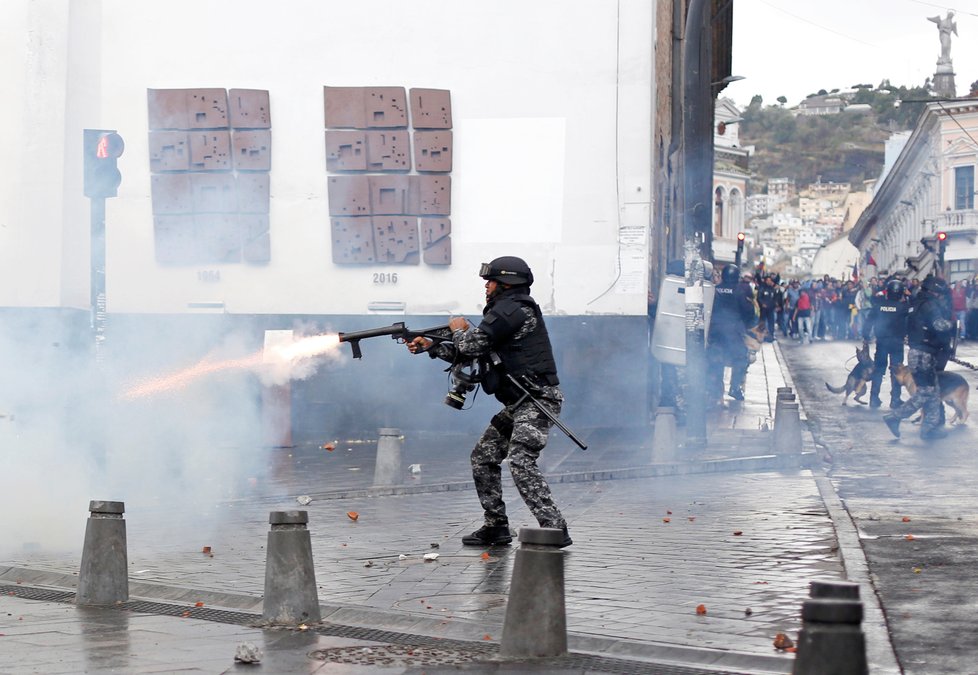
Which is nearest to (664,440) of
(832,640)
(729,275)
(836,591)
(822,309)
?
(729,275)

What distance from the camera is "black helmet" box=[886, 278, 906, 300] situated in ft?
73.2

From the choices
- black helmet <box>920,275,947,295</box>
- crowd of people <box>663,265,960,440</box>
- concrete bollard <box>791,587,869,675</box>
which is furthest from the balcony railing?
concrete bollard <box>791,587,869,675</box>

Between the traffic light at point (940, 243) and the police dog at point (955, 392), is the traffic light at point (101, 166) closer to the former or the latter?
the police dog at point (955, 392)

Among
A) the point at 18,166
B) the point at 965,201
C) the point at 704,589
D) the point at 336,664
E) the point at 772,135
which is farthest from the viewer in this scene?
the point at 772,135

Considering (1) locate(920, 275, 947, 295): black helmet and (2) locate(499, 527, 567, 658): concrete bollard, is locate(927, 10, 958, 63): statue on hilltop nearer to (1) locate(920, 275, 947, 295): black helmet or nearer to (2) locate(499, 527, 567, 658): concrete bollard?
(1) locate(920, 275, 947, 295): black helmet

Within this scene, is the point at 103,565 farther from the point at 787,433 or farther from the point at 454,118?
the point at 454,118

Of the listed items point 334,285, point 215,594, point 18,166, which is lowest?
point 215,594

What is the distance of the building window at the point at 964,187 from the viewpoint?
221 feet

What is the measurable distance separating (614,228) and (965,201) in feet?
173

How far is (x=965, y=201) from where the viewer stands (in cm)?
6794

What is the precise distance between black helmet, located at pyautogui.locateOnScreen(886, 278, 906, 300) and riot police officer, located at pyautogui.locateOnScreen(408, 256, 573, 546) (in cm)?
1327

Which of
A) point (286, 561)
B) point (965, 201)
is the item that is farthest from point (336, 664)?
point (965, 201)

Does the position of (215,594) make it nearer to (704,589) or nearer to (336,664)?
(336,664)

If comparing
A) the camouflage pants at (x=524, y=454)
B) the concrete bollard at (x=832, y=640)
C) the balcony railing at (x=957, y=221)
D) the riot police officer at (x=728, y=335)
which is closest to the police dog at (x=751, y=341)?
the riot police officer at (x=728, y=335)
